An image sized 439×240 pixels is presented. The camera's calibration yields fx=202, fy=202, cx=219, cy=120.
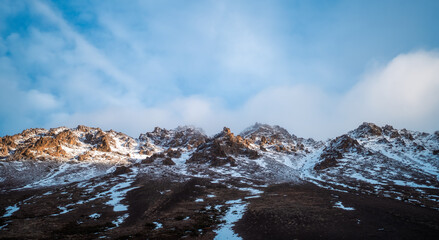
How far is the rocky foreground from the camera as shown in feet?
91.6

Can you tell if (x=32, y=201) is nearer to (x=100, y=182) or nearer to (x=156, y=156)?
(x=100, y=182)

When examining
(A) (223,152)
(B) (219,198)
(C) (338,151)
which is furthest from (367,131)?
(B) (219,198)

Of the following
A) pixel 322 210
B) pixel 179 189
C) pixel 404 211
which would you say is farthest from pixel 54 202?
pixel 404 211

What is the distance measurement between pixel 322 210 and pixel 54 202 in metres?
59.0

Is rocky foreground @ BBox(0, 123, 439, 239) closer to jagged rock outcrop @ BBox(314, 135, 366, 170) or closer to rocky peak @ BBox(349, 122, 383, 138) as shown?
jagged rock outcrop @ BBox(314, 135, 366, 170)

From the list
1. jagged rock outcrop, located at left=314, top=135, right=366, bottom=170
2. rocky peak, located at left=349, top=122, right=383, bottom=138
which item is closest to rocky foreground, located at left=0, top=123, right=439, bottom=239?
jagged rock outcrop, located at left=314, top=135, right=366, bottom=170

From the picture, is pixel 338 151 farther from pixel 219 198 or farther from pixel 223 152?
pixel 219 198

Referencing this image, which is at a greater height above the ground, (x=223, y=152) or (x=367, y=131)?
(x=367, y=131)

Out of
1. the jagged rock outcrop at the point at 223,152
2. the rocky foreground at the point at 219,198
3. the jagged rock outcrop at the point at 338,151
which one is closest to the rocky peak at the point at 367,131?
the rocky foreground at the point at 219,198

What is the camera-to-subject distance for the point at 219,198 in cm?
5081

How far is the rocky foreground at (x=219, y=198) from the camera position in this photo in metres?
27.9

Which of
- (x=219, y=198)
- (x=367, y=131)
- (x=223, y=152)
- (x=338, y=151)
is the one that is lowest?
(x=219, y=198)

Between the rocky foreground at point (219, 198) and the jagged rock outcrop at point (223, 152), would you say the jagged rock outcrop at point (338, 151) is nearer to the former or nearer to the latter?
the rocky foreground at point (219, 198)

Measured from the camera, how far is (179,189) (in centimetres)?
6200
